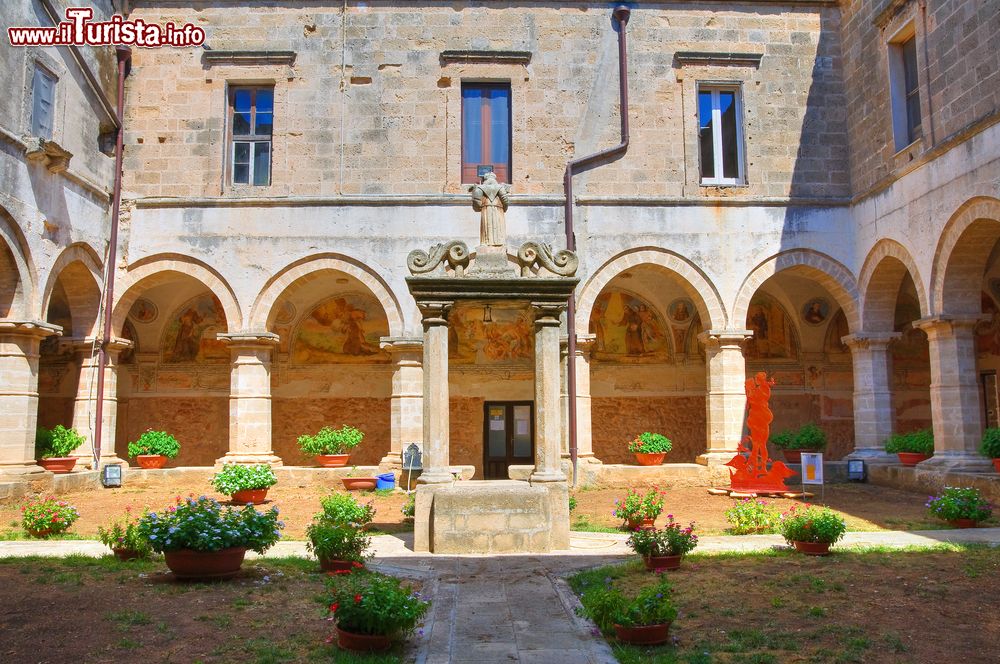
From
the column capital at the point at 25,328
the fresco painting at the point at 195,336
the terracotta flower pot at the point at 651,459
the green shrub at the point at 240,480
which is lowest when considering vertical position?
the green shrub at the point at 240,480

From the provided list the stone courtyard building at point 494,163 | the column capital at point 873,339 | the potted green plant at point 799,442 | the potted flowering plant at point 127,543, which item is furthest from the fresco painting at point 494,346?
the potted flowering plant at point 127,543

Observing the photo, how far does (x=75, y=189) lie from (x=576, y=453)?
9240 millimetres

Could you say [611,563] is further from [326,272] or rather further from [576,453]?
[326,272]

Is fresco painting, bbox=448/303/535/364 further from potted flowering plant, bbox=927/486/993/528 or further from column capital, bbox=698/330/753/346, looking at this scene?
potted flowering plant, bbox=927/486/993/528

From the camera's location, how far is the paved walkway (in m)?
4.93

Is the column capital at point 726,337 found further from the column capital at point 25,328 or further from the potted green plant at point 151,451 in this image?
the column capital at point 25,328

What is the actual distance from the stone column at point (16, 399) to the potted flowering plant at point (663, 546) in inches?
370

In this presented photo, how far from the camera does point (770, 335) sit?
17766mm

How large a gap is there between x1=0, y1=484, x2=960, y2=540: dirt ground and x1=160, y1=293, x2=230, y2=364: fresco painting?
3.87 meters

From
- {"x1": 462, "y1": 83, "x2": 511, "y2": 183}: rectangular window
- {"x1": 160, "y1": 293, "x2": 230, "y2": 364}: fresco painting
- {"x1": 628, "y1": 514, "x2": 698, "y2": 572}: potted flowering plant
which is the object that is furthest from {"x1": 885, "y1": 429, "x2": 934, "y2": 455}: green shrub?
{"x1": 160, "y1": 293, "x2": 230, "y2": 364}: fresco painting

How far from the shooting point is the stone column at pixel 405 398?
1406cm

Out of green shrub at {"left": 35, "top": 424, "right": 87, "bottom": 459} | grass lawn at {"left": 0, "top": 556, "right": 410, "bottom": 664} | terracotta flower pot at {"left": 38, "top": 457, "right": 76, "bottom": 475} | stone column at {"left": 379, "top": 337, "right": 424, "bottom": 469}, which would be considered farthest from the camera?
stone column at {"left": 379, "top": 337, "right": 424, "bottom": 469}

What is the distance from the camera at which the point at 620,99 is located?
14.9 m

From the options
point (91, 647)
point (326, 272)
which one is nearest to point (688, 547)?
point (91, 647)
